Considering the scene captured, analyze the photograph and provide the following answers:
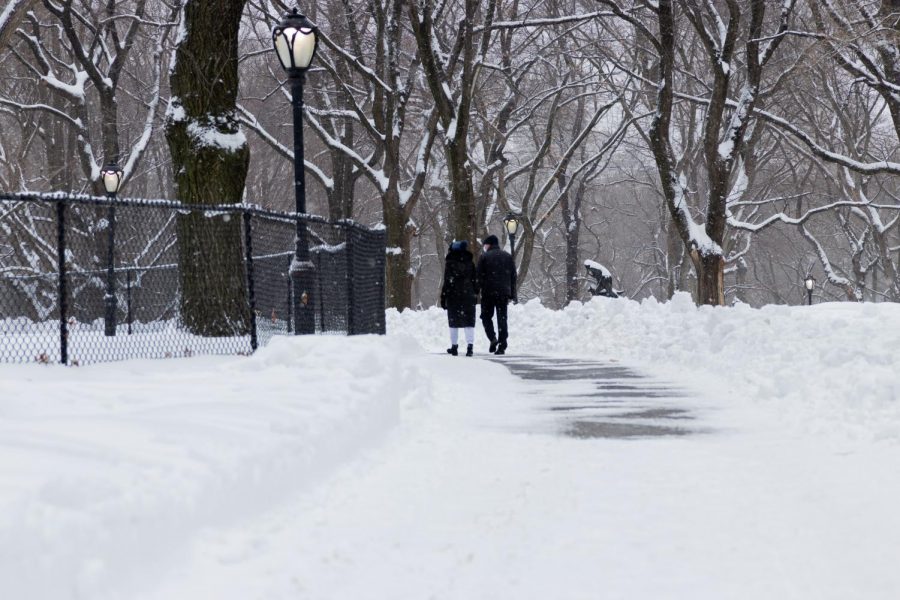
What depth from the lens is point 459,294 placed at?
16812 mm

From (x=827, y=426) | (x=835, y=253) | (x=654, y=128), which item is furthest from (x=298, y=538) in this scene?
(x=835, y=253)

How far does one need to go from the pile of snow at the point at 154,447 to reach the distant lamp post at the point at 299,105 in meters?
2.95

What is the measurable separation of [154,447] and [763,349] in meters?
8.75

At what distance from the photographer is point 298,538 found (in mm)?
4910

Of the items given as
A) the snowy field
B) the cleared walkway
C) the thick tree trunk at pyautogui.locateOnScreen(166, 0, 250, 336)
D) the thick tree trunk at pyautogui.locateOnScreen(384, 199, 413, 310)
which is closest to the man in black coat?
the thick tree trunk at pyautogui.locateOnScreen(166, 0, 250, 336)

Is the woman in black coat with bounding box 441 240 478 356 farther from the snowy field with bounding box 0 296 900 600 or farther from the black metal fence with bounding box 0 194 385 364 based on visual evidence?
the snowy field with bounding box 0 296 900 600

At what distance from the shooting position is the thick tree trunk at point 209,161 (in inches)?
503

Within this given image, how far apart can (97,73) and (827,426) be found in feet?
70.2

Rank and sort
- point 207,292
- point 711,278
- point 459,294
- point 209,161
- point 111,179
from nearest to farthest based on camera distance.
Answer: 1. point 207,292
2. point 209,161
3. point 459,294
4. point 711,278
5. point 111,179

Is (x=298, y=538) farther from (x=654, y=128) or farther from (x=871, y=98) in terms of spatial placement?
(x=871, y=98)

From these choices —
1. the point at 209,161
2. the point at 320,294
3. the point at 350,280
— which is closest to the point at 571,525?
the point at 209,161

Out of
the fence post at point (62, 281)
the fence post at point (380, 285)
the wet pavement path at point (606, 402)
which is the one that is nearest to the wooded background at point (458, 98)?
the fence post at point (380, 285)

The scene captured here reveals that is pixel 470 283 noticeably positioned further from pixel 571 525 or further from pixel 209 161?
pixel 571 525

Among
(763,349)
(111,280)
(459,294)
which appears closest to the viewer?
(763,349)
